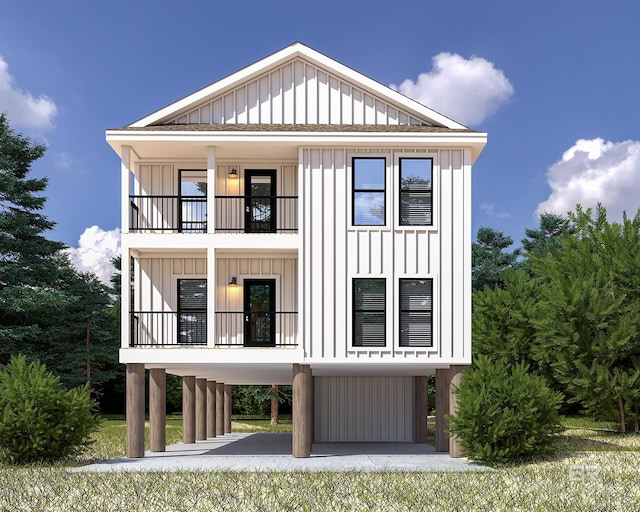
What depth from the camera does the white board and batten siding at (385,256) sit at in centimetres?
2020

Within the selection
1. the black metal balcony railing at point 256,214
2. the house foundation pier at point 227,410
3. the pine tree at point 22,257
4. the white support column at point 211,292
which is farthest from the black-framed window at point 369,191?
the pine tree at point 22,257

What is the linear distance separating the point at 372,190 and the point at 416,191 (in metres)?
1.15

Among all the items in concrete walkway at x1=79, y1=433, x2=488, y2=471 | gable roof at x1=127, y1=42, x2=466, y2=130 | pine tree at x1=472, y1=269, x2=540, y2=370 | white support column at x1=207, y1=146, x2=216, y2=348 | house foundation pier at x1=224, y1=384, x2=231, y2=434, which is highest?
gable roof at x1=127, y1=42, x2=466, y2=130

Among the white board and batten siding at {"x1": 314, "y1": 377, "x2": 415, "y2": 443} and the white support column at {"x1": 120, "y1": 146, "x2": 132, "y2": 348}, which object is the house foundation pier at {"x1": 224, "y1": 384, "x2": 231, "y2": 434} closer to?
the white board and batten siding at {"x1": 314, "y1": 377, "x2": 415, "y2": 443}

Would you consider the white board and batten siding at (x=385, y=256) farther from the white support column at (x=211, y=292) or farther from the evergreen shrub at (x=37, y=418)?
the evergreen shrub at (x=37, y=418)

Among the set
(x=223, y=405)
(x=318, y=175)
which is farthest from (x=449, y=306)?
(x=223, y=405)

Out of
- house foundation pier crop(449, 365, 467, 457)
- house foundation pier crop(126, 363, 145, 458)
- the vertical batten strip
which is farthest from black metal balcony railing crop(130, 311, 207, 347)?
the vertical batten strip

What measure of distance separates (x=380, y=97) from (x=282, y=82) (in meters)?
2.69

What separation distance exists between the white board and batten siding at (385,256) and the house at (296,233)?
0.04m

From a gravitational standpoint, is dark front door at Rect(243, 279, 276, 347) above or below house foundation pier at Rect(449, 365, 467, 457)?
above

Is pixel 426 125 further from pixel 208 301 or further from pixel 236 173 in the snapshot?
pixel 208 301

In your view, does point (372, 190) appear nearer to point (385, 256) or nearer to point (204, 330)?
point (385, 256)

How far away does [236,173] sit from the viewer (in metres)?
22.1

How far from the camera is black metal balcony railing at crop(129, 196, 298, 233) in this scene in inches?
864
